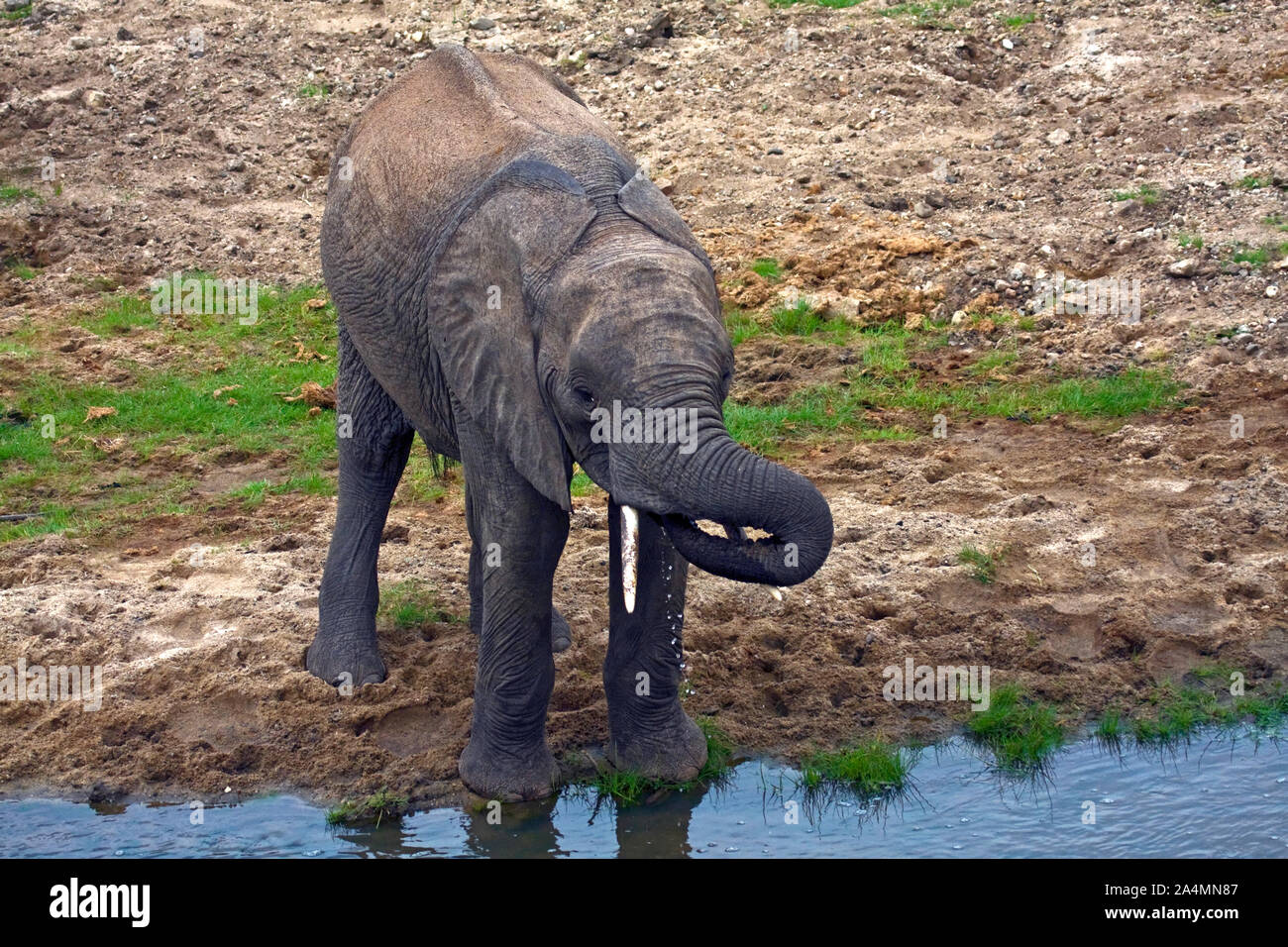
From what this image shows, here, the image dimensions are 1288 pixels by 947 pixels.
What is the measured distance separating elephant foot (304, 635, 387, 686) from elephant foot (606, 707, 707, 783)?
1319 millimetres

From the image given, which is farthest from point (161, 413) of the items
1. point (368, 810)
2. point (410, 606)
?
point (368, 810)

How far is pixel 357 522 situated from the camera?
7.00 metres

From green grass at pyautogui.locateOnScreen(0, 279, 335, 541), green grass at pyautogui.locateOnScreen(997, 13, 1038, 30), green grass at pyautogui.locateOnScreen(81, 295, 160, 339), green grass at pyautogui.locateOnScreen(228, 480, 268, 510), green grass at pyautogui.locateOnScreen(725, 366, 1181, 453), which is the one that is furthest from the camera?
green grass at pyautogui.locateOnScreen(997, 13, 1038, 30)

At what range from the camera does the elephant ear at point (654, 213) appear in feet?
16.5

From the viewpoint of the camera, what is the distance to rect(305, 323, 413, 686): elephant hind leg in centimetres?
677

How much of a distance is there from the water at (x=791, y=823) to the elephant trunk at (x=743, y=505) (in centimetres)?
147

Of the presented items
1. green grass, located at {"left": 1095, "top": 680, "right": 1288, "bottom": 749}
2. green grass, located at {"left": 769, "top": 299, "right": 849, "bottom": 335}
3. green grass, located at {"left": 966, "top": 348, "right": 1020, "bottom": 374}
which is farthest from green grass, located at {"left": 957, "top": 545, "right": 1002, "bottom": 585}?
green grass, located at {"left": 769, "top": 299, "right": 849, "bottom": 335}

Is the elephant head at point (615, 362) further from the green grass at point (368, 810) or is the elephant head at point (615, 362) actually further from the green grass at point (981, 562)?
the green grass at point (981, 562)

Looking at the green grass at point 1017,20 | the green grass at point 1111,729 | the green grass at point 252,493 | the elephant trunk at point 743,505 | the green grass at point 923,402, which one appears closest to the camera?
the elephant trunk at point 743,505

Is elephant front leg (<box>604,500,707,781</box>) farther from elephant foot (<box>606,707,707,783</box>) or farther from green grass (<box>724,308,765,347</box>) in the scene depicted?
green grass (<box>724,308,765,347</box>)

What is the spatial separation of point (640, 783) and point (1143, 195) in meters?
→ 7.13

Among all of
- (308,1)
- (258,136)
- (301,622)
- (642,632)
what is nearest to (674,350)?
(642,632)

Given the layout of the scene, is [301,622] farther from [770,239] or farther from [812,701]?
[770,239]

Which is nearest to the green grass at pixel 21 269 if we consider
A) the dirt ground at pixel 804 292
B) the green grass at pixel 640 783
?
the dirt ground at pixel 804 292
